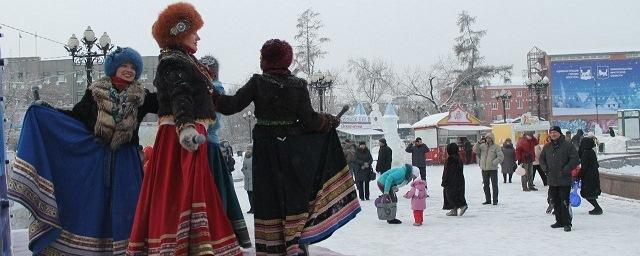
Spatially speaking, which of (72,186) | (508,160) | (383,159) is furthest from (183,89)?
(508,160)

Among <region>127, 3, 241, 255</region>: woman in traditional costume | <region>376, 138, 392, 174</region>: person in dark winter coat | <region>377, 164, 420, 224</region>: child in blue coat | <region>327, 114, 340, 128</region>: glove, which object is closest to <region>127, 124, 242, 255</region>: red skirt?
<region>127, 3, 241, 255</region>: woman in traditional costume

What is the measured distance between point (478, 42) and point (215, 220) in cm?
5073

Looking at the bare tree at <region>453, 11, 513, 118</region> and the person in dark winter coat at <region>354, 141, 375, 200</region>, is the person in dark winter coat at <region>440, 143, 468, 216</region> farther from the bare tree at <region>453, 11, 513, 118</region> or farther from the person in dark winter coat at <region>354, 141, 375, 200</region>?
the bare tree at <region>453, 11, 513, 118</region>

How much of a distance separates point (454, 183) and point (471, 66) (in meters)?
41.6

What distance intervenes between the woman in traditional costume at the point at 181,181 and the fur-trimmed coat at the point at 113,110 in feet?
1.72

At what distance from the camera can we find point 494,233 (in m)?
9.52

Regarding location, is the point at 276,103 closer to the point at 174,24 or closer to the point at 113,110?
the point at 174,24

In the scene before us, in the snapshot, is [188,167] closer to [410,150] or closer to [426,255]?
[426,255]

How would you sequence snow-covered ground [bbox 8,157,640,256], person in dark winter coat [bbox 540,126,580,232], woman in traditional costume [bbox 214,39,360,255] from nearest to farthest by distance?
1. woman in traditional costume [bbox 214,39,360,255]
2. snow-covered ground [bbox 8,157,640,256]
3. person in dark winter coat [bbox 540,126,580,232]

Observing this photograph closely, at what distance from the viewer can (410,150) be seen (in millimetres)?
19281

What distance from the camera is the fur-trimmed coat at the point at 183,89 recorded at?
380 centimetres

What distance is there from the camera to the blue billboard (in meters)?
66.8

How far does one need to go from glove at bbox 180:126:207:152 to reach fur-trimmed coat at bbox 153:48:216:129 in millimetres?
98

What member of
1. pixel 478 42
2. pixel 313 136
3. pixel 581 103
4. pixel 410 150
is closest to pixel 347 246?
pixel 313 136
